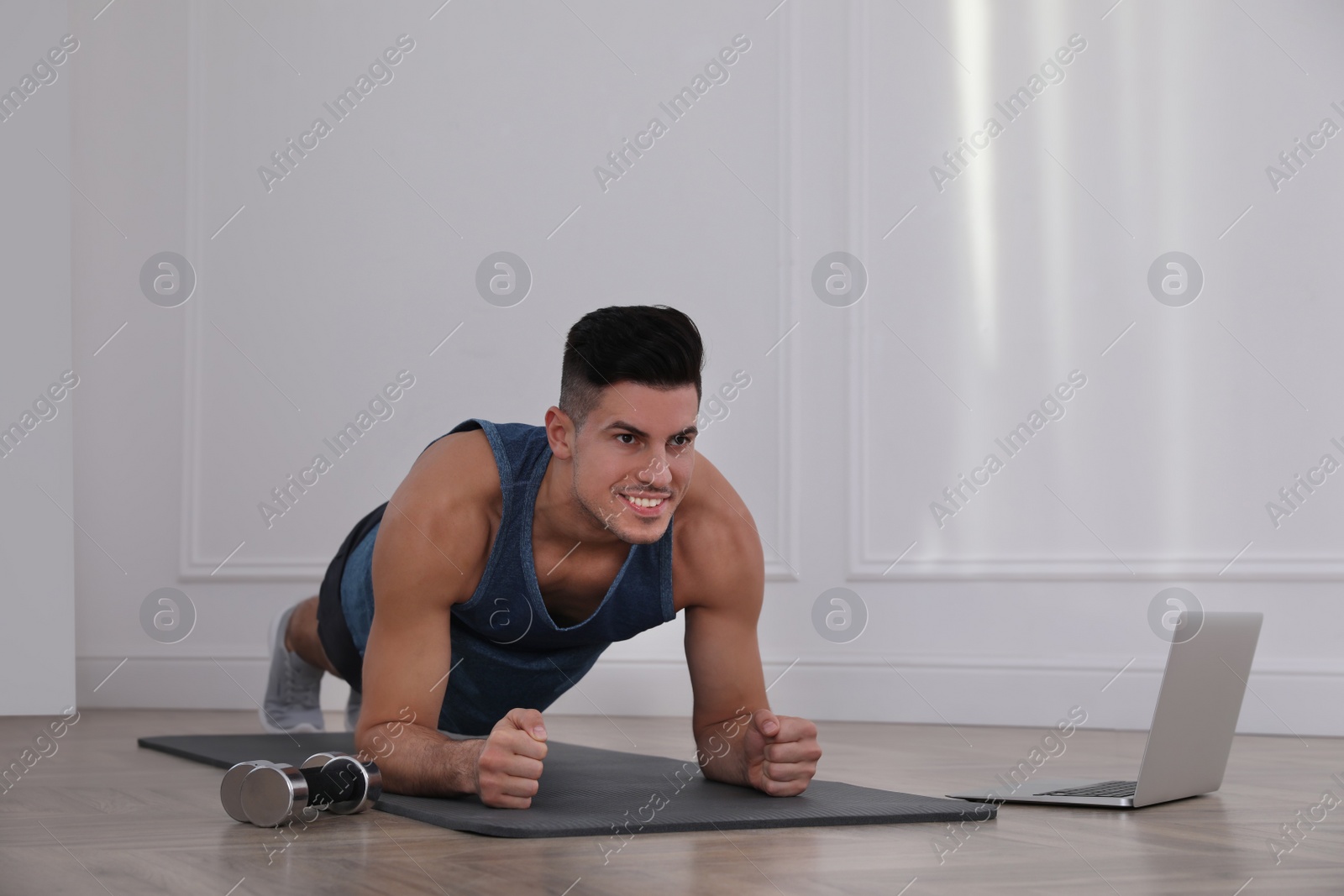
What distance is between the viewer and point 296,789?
1484mm

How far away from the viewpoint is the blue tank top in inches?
72.9

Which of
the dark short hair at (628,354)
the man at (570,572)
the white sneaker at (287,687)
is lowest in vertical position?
the white sneaker at (287,687)

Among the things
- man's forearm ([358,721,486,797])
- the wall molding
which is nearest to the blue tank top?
man's forearm ([358,721,486,797])

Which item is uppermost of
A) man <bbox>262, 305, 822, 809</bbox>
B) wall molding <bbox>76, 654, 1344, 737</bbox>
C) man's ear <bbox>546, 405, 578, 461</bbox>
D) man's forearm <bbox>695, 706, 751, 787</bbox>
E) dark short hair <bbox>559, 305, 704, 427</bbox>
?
dark short hair <bbox>559, 305, 704, 427</bbox>

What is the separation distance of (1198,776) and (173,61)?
3.29 m

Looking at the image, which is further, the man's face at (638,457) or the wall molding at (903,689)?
the wall molding at (903,689)

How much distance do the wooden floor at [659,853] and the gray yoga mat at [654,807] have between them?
0.03 m

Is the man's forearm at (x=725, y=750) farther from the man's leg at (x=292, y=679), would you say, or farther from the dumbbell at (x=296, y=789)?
the man's leg at (x=292, y=679)

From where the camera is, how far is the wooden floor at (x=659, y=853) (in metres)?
1.19

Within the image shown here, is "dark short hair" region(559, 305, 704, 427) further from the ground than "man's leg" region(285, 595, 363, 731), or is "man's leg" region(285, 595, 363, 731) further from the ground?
"dark short hair" region(559, 305, 704, 427)

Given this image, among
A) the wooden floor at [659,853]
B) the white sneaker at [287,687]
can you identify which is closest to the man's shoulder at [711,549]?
the wooden floor at [659,853]

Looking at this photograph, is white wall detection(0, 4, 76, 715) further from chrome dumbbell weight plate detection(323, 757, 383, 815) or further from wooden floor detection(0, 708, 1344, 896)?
chrome dumbbell weight plate detection(323, 757, 383, 815)

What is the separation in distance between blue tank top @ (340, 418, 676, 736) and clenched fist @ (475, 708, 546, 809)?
32 cm

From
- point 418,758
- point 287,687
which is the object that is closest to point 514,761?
point 418,758
